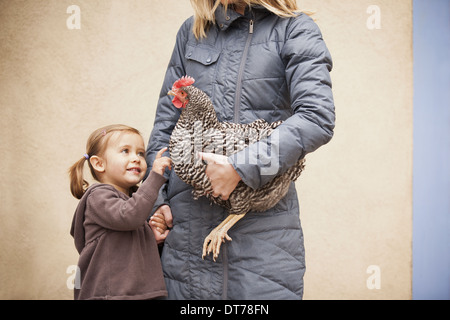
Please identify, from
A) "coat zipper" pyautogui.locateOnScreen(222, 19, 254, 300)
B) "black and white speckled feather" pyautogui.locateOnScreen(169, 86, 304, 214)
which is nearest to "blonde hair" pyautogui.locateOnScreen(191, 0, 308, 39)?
"coat zipper" pyautogui.locateOnScreen(222, 19, 254, 300)

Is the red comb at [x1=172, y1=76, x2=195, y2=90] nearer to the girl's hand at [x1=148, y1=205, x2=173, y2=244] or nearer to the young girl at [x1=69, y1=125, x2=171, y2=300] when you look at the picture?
the young girl at [x1=69, y1=125, x2=171, y2=300]

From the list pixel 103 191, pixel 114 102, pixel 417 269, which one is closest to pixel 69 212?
pixel 114 102

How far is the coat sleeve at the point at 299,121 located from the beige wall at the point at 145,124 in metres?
1.29

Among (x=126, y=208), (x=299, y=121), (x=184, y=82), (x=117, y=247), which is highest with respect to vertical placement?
(x=184, y=82)

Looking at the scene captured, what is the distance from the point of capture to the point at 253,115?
3.59 ft

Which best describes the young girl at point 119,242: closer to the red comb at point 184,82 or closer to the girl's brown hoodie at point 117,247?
the girl's brown hoodie at point 117,247

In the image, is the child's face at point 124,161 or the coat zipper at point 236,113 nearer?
the coat zipper at point 236,113

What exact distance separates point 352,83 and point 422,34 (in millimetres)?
441

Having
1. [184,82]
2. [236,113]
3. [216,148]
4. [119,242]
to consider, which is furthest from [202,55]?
[119,242]

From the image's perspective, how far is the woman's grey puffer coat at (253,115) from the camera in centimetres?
102

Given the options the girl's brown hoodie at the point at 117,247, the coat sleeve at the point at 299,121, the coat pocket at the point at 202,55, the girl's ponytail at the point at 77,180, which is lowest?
the girl's brown hoodie at the point at 117,247

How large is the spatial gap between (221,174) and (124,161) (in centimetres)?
45

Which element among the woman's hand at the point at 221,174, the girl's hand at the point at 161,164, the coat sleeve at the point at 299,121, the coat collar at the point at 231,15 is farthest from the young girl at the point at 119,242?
the coat collar at the point at 231,15

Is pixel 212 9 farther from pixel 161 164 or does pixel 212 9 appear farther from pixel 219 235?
pixel 219 235
